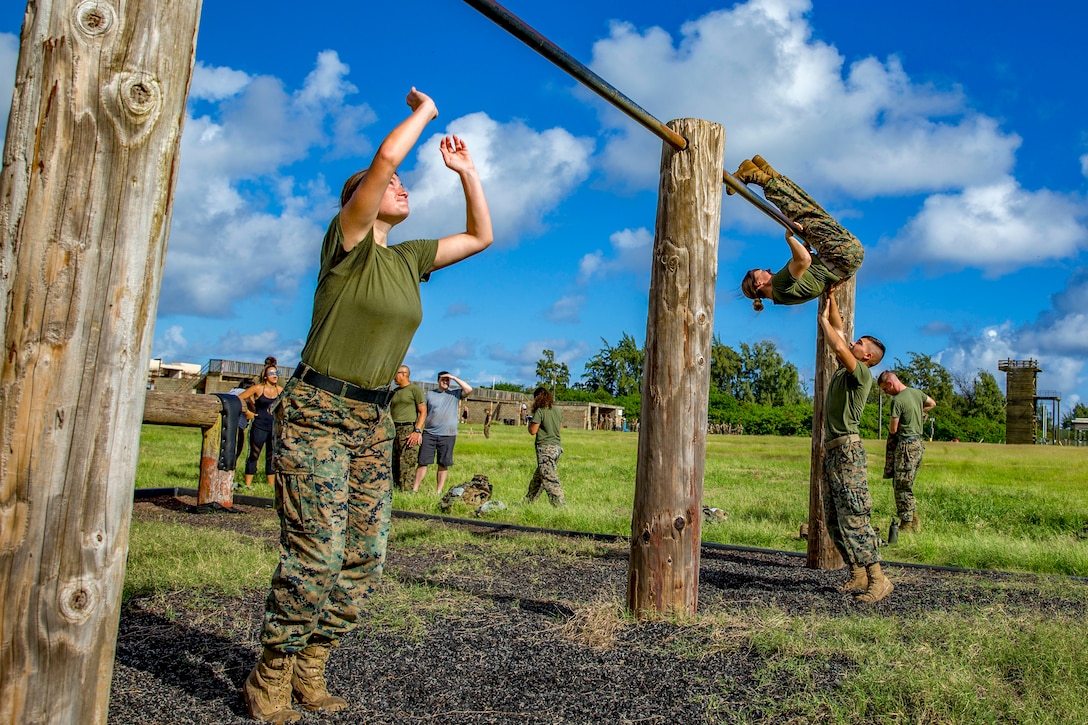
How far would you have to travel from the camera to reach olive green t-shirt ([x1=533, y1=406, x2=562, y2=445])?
11953 millimetres

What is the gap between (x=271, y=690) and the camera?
3.38 metres

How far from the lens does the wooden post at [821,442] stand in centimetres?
771

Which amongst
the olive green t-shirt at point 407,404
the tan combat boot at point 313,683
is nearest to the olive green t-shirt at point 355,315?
the tan combat boot at point 313,683

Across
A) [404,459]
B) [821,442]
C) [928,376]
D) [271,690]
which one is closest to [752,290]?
[821,442]

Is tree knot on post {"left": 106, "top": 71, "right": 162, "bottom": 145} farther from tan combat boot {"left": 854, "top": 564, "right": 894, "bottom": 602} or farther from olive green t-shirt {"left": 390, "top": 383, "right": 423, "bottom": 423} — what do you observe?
olive green t-shirt {"left": 390, "top": 383, "right": 423, "bottom": 423}

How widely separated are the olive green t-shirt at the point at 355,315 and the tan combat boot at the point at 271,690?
1.13m

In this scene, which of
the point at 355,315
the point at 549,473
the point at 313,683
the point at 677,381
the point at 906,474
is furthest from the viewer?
the point at 549,473

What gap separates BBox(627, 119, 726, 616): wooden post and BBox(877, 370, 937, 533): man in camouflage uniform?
6.17 meters

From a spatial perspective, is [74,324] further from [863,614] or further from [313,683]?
[863,614]

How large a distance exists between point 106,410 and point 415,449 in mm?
10394

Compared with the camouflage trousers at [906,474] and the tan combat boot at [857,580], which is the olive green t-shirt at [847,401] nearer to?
the tan combat boot at [857,580]

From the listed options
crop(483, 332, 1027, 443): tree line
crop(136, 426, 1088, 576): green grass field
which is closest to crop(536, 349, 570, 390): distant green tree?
crop(483, 332, 1027, 443): tree line

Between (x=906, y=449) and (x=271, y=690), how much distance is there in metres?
9.25

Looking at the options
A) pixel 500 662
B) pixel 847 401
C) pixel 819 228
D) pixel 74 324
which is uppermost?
pixel 819 228
